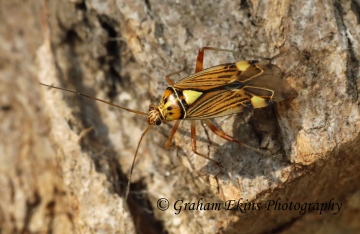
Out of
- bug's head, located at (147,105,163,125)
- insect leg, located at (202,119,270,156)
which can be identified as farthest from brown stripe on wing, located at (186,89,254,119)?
bug's head, located at (147,105,163,125)

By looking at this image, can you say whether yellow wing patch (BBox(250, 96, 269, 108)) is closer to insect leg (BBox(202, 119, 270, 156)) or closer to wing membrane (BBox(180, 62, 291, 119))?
wing membrane (BBox(180, 62, 291, 119))

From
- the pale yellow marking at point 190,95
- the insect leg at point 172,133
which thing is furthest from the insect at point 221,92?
the insect leg at point 172,133

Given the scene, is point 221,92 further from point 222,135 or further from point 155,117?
point 155,117

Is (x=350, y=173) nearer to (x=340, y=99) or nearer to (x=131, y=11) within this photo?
(x=340, y=99)

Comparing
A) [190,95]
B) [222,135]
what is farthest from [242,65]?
[222,135]

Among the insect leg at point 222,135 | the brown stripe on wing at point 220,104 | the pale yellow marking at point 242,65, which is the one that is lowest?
the insect leg at point 222,135

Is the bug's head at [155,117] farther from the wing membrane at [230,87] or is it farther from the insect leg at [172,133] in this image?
the wing membrane at [230,87]

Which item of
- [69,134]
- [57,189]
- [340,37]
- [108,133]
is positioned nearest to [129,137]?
[108,133]
